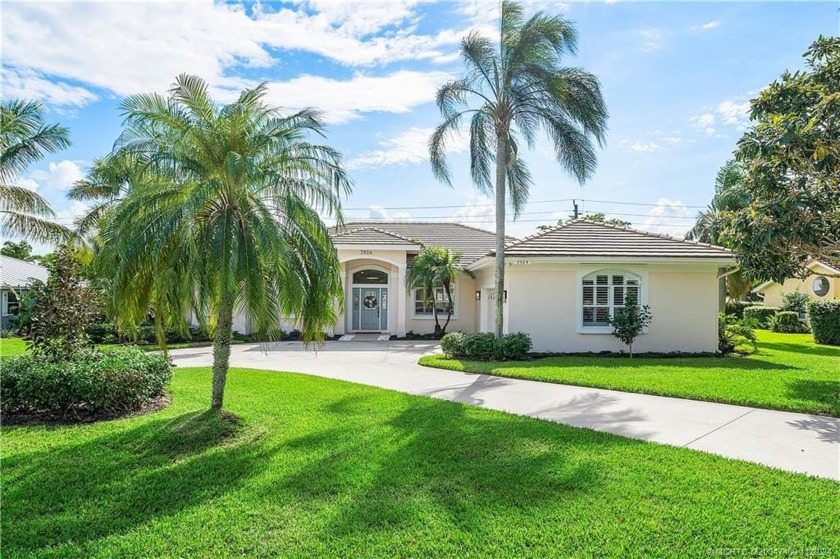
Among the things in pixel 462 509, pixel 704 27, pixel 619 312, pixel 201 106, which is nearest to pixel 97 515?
pixel 462 509

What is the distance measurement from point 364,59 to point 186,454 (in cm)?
934

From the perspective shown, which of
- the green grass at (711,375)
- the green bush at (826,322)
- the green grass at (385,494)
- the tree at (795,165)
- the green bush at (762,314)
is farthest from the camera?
the green bush at (762,314)

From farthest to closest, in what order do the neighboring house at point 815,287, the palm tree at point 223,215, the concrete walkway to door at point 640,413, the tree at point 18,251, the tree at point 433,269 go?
the tree at point 18,251 → the neighboring house at point 815,287 → the tree at point 433,269 → the palm tree at point 223,215 → the concrete walkway to door at point 640,413

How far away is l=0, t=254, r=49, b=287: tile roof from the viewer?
29375 millimetres

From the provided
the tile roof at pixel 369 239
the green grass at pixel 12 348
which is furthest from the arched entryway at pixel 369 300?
the green grass at pixel 12 348

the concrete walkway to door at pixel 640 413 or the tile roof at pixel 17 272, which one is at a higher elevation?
the tile roof at pixel 17 272

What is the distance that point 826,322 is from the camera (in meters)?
21.3

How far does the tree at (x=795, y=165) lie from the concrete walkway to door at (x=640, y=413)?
3.73 meters

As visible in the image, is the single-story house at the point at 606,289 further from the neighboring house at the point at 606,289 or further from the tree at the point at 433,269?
the tree at the point at 433,269

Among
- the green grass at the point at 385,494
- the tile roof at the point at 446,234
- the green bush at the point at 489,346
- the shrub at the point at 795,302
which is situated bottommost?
the green grass at the point at 385,494

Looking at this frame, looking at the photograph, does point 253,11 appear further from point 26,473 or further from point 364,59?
point 26,473

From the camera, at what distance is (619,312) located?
16078 millimetres

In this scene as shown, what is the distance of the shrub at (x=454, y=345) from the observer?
15098mm

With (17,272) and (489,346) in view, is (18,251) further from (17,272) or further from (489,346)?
(489,346)
